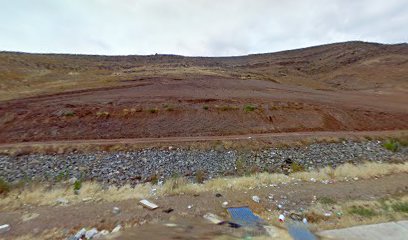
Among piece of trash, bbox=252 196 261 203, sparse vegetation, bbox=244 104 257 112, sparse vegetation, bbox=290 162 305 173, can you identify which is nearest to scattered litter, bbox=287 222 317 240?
piece of trash, bbox=252 196 261 203

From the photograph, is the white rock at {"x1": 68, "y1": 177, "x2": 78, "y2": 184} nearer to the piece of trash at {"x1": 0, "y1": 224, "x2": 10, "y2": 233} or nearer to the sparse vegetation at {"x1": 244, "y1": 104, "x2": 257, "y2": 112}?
the piece of trash at {"x1": 0, "y1": 224, "x2": 10, "y2": 233}

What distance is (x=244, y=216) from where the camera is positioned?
8.23 meters

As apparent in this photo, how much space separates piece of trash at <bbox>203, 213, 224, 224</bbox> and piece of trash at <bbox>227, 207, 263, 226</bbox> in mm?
486

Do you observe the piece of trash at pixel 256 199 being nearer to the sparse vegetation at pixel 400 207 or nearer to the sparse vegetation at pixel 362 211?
the sparse vegetation at pixel 362 211

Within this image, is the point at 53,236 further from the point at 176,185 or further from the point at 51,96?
the point at 51,96

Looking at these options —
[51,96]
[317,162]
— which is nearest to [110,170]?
[317,162]

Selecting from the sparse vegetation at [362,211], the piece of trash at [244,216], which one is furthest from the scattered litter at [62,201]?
the sparse vegetation at [362,211]

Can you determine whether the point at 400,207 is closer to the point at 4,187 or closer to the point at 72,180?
the point at 72,180

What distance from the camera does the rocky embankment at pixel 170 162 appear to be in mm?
12336

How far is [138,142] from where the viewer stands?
51.6ft

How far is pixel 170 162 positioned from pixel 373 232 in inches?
366

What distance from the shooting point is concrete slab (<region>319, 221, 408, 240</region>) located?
6680 mm

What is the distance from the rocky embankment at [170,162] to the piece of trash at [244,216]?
3695 millimetres

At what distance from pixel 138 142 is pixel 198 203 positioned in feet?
25.2
